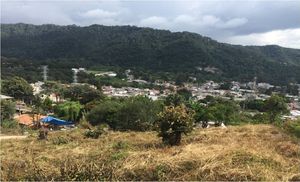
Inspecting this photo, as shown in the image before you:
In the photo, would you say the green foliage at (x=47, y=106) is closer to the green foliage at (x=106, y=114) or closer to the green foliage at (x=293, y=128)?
the green foliage at (x=106, y=114)

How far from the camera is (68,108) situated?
38.2 meters

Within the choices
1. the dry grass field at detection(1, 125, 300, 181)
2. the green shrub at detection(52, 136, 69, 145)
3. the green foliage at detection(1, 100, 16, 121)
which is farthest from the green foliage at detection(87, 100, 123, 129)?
the dry grass field at detection(1, 125, 300, 181)

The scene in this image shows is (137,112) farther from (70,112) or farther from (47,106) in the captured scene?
(47,106)

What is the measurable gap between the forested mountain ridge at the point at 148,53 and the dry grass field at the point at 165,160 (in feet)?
A: 336

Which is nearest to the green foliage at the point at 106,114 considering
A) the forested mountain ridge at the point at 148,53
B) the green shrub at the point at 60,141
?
the green shrub at the point at 60,141

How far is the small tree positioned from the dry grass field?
0.26 m

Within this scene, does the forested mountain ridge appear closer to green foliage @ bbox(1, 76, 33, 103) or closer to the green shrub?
green foliage @ bbox(1, 76, 33, 103)

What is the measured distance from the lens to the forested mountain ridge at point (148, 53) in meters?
117

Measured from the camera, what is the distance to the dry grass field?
7062 millimetres

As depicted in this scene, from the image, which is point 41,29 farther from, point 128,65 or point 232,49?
point 232,49

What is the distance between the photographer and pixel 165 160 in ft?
25.1

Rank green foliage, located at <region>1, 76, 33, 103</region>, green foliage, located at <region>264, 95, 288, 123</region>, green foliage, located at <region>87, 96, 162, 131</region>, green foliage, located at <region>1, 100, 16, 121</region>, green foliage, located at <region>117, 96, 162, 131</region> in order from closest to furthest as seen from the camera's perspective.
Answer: green foliage, located at <region>264, 95, 288, 123</region>
green foliage, located at <region>87, 96, 162, 131</region>
green foliage, located at <region>117, 96, 162, 131</region>
green foliage, located at <region>1, 100, 16, 121</region>
green foliage, located at <region>1, 76, 33, 103</region>

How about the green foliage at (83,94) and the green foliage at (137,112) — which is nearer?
the green foliage at (137,112)

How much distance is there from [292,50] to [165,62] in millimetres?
62100
